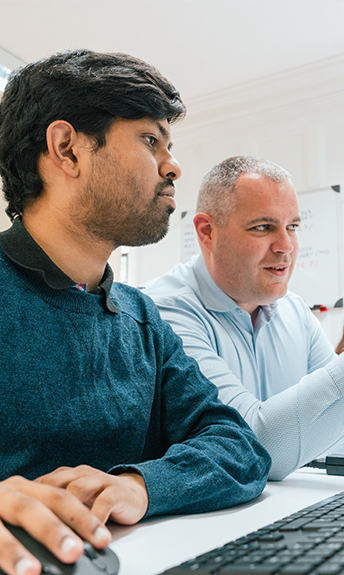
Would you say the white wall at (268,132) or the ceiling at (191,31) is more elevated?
the ceiling at (191,31)

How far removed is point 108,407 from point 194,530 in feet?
0.79

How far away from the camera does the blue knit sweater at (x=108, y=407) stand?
0.68 metres

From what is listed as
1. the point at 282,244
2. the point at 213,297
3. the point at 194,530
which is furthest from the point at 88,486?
the point at 282,244

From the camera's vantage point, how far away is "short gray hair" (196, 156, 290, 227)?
148 centimetres

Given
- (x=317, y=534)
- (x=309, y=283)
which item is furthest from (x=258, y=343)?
(x=309, y=283)

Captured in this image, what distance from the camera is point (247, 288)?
1.45m

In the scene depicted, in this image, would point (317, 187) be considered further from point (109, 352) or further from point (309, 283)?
point (109, 352)

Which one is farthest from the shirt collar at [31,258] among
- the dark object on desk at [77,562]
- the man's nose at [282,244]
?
the man's nose at [282,244]

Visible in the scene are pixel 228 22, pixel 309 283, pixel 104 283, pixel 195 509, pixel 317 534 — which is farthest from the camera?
pixel 309 283

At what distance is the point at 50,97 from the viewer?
2.90ft

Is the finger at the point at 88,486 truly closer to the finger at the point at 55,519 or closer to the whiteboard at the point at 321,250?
the finger at the point at 55,519

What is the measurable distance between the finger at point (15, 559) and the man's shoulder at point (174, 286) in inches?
38.6

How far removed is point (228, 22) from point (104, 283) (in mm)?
2520

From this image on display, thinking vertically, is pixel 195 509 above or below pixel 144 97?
below
